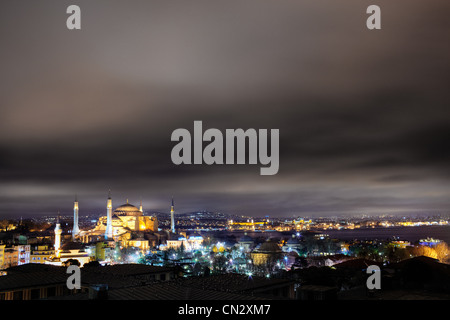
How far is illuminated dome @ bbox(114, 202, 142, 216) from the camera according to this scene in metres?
134

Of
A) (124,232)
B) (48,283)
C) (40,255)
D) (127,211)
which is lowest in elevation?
(124,232)

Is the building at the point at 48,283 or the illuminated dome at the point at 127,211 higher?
the building at the point at 48,283

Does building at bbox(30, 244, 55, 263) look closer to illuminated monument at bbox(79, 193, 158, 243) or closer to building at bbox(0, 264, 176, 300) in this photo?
illuminated monument at bbox(79, 193, 158, 243)

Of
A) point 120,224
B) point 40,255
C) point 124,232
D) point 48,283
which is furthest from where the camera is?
point 120,224

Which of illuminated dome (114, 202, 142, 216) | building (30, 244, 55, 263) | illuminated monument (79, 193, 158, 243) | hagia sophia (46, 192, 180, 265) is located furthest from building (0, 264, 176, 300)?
illuminated dome (114, 202, 142, 216)

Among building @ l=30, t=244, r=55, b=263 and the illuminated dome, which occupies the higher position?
the illuminated dome

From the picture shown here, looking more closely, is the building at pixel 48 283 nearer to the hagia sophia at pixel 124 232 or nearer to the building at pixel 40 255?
the building at pixel 40 255

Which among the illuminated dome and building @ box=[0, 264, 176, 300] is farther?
the illuminated dome

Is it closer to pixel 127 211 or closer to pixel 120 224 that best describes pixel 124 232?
pixel 120 224

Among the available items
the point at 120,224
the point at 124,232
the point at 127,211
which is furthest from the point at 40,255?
the point at 127,211

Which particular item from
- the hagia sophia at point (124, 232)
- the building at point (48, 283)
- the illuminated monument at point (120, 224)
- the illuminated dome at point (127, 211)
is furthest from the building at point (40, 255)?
the illuminated dome at point (127, 211)

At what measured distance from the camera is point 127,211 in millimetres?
135375

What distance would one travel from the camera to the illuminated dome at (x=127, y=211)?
134 m
